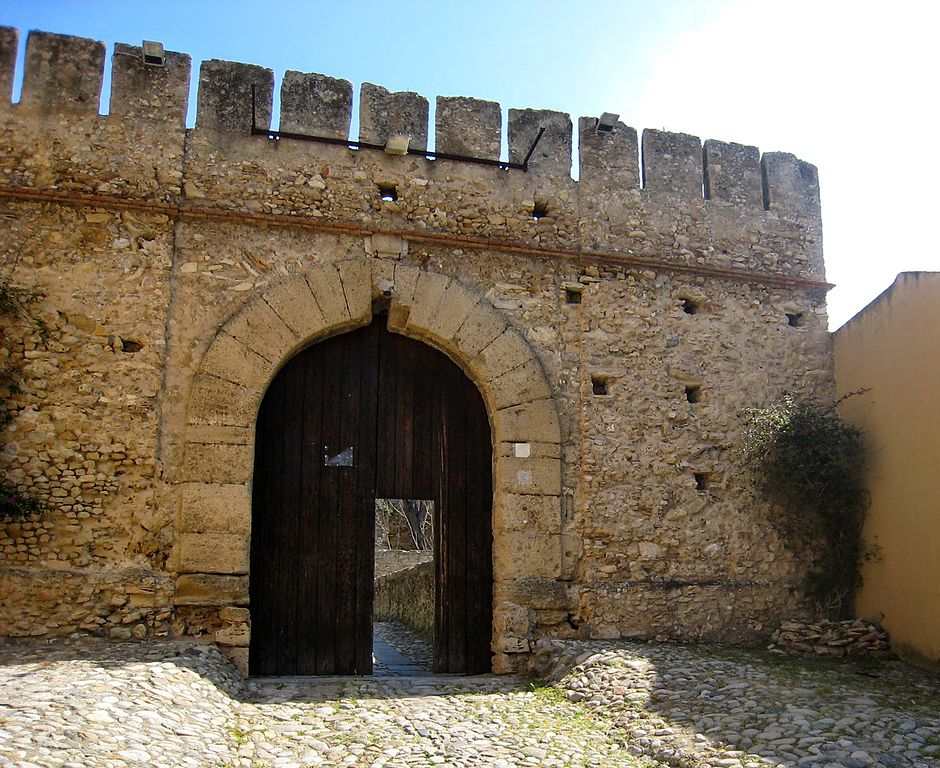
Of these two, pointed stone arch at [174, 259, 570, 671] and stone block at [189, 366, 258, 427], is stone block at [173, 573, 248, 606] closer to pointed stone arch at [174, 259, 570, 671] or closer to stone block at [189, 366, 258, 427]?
pointed stone arch at [174, 259, 570, 671]

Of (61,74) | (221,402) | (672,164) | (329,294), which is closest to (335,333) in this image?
(329,294)

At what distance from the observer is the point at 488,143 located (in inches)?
293

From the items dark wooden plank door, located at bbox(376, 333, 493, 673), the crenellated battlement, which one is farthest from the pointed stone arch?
the crenellated battlement

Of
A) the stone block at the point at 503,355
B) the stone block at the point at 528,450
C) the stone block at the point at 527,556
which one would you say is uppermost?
the stone block at the point at 503,355

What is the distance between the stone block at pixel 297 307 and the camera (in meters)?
Answer: 6.63

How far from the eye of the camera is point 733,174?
314 inches

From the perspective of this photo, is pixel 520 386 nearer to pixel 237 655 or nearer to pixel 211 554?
pixel 211 554

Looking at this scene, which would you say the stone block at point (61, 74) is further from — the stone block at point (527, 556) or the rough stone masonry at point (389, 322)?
the stone block at point (527, 556)

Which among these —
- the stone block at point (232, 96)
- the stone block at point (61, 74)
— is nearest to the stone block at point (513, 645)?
the stone block at point (232, 96)

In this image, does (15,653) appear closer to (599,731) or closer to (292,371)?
(292,371)

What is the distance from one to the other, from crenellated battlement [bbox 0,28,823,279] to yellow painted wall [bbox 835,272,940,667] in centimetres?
102

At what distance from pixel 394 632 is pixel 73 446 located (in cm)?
633

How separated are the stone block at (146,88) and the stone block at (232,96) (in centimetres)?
14

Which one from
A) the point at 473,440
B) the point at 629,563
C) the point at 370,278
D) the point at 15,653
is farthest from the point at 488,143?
the point at 15,653
